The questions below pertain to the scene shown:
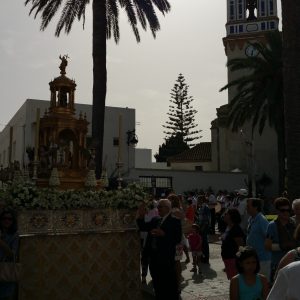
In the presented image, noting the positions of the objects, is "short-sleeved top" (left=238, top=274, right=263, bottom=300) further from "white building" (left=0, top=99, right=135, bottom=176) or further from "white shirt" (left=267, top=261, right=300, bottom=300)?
"white building" (left=0, top=99, right=135, bottom=176)

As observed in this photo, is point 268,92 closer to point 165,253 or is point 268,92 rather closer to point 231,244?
point 231,244

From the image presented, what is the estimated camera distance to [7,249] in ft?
20.1

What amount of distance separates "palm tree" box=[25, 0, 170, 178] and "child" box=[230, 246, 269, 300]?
414 inches

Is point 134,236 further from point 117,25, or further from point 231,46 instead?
point 231,46

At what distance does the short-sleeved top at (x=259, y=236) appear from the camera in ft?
22.0

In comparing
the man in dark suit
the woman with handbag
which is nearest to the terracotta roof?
the man in dark suit

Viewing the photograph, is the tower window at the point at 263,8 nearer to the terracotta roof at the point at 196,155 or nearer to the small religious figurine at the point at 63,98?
the terracotta roof at the point at 196,155

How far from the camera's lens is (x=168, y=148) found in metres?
64.2

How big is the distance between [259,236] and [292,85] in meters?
5.38

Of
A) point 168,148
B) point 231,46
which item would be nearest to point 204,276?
point 231,46

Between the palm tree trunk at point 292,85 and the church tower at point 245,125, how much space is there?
27663mm

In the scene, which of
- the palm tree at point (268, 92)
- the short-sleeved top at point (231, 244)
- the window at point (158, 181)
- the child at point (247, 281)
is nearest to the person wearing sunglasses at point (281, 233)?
the short-sleeved top at point (231, 244)

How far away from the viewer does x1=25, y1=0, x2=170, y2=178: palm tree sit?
14947mm

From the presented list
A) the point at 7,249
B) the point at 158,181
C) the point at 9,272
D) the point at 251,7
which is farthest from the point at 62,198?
the point at 251,7
